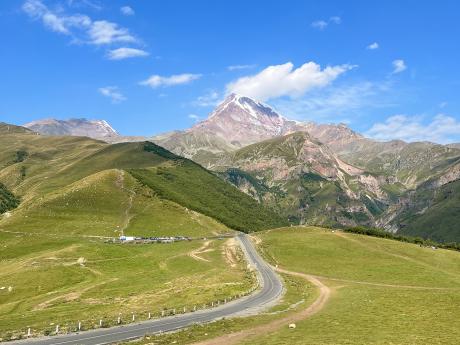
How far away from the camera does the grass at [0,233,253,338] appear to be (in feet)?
247

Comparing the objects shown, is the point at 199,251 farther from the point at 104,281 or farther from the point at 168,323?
the point at 168,323

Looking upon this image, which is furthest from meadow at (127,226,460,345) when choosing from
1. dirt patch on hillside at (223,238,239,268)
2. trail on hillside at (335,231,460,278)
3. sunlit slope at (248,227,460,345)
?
dirt patch on hillside at (223,238,239,268)

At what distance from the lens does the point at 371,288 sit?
96000mm

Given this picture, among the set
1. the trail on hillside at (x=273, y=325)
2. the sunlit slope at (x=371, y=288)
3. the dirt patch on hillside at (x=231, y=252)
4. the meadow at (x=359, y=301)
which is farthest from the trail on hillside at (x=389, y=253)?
the trail on hillside at (x=273, y=325)

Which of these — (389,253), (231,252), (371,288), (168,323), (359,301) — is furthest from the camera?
(231,252)

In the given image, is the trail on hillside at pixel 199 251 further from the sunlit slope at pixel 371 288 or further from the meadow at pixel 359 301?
the sunlit slope at pixel 371 288

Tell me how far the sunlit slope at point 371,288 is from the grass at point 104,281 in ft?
Answer: 68.1

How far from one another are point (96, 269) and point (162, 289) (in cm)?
4481

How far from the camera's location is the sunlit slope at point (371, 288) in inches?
1940

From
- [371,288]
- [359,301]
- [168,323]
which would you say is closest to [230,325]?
[168,323]

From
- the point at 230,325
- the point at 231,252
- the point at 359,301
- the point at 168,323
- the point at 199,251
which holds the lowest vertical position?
the point at 168,323

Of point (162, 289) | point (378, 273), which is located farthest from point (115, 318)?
point (378, 273)

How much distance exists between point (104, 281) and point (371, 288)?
6289 cm

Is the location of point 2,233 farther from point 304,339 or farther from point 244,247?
point 304,339
